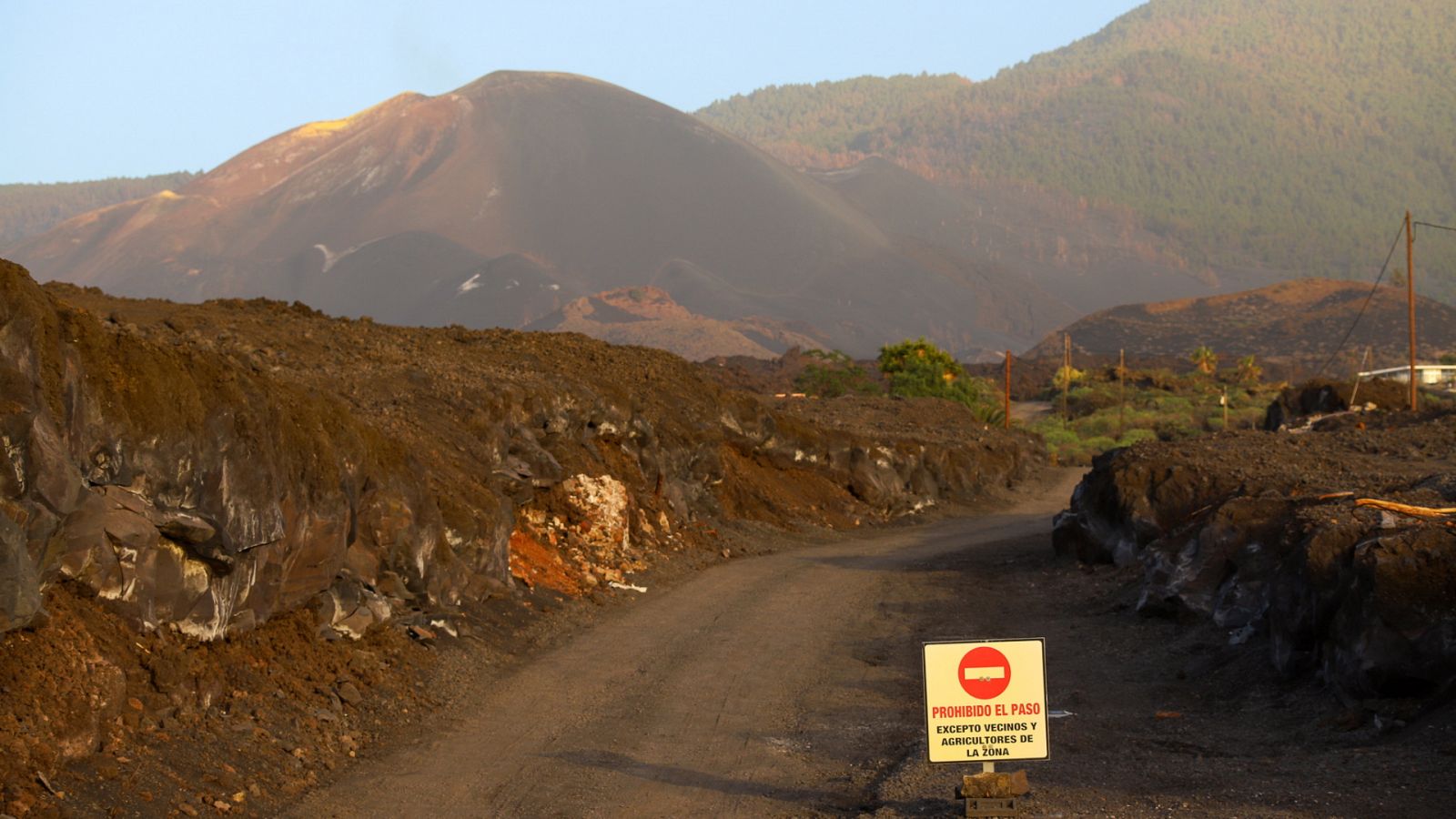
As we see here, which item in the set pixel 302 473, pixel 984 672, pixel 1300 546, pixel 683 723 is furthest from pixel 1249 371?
pixel 984 672

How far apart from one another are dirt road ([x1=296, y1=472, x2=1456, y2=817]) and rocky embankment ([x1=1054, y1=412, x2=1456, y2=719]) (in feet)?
1.85

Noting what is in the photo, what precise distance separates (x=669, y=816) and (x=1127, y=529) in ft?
51.3

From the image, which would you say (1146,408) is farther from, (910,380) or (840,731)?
(840,731)

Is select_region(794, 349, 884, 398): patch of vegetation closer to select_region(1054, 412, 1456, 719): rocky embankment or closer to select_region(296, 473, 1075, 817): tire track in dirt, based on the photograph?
select_region(1054, 412, 1456, 719): rocky embankment

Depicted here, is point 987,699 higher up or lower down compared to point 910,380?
higher up

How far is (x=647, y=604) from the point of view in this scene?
23.8 metres

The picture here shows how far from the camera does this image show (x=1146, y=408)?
117 m

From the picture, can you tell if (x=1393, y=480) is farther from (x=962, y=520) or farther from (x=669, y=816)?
(x=962, y=520)

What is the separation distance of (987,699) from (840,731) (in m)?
4.81

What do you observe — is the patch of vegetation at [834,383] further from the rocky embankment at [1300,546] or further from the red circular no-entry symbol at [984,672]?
the red circular no-entry symbol at [984,672]

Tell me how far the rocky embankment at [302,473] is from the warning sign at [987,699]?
6.62 m

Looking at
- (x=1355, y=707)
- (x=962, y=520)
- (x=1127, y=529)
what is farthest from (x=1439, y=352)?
(x=1355, y=707)

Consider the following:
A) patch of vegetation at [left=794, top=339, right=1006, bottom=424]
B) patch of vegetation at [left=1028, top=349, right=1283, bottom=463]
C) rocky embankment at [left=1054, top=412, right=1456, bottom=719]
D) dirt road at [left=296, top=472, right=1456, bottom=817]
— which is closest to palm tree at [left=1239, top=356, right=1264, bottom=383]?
patch of vegetation at [left=1028, top=349, right=1283, bottom=463]

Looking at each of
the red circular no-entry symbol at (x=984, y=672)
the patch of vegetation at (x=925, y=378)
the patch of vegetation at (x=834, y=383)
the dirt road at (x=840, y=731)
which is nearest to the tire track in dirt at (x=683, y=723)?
the dirt road at (x=840, y=731)
